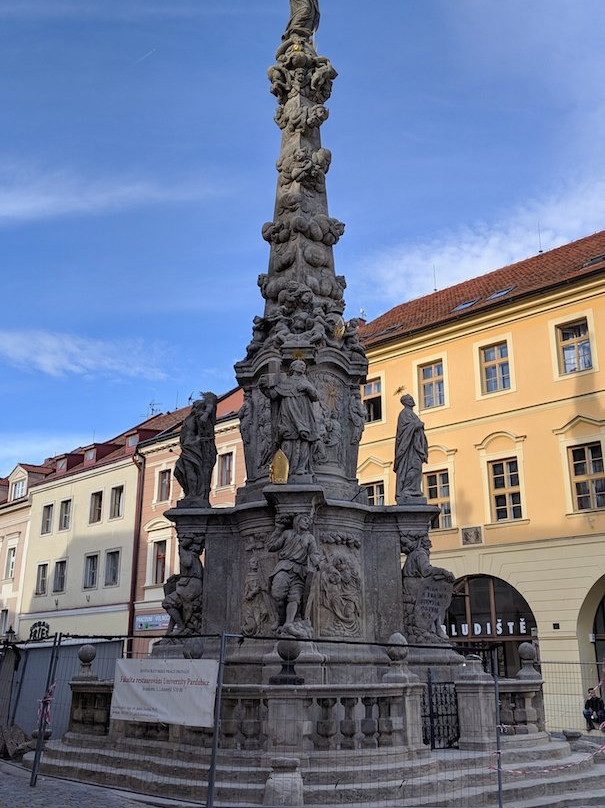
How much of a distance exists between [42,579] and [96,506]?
5113 millimetres

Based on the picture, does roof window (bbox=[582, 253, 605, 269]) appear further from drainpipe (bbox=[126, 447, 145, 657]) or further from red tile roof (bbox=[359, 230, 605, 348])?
drainpipe (bbox=[126, 447, 145, 657])

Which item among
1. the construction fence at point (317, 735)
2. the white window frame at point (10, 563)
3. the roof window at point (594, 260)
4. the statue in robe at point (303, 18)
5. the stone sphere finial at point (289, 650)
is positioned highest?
the roof window at point (594, 260)

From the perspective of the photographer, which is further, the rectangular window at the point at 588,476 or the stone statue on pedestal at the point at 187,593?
the rectangular window at the point at 588,476

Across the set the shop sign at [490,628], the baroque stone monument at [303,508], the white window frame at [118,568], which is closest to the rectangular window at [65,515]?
the white window frame at [118,568]

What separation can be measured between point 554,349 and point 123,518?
Answer: 19.3 metres

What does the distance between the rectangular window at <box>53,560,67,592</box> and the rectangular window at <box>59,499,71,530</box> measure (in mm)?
1635

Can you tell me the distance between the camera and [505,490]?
A: 2448 cm

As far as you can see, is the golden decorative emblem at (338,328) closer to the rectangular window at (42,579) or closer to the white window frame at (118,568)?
the white window frame at (118,568)

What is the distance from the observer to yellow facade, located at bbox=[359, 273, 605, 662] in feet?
73.0

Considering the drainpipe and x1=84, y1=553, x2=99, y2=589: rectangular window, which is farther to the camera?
x1=84, y1=553, x2=99, y2=589: rectangular window

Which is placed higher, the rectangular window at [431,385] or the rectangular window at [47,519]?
the rectangular window at [431,385]

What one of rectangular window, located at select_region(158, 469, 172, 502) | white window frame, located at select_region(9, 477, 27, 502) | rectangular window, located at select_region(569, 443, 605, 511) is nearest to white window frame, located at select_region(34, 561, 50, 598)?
white window frame, located at select_region(9, 477, 27, 502)

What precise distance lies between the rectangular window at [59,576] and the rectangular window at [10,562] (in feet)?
15.7

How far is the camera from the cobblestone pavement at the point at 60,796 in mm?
7258
